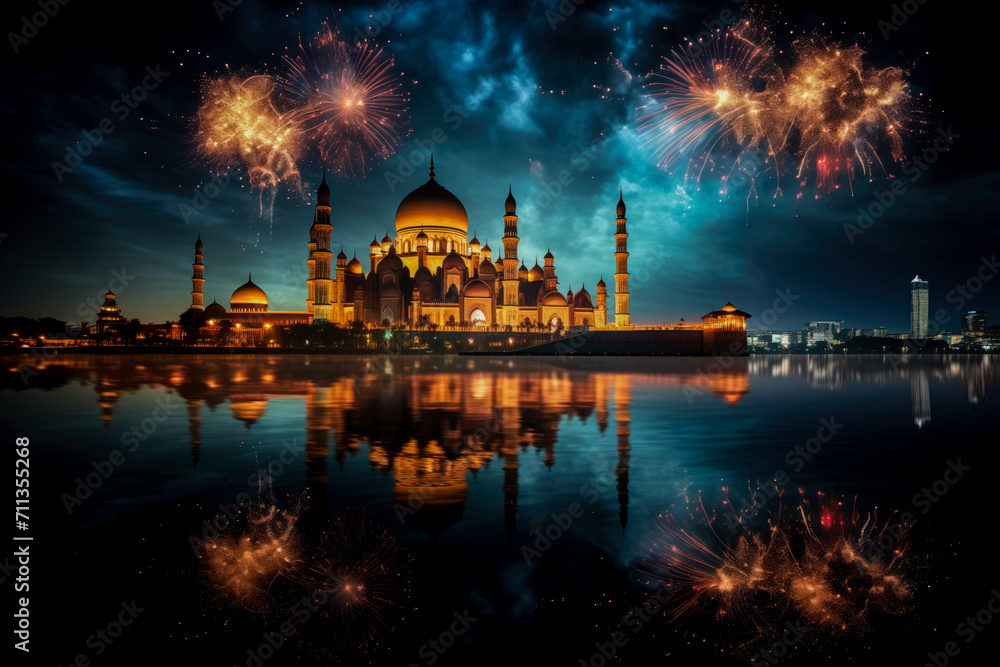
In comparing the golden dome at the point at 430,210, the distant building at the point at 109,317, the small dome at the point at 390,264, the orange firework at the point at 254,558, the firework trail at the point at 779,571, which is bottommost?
the firework trail at the point at 779,571

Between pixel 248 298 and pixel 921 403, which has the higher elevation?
pixel 248 298

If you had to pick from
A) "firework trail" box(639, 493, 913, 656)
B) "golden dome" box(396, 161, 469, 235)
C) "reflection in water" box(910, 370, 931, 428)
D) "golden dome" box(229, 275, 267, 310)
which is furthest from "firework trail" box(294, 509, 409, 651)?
"golden dome" box(229, 275, 267, 310)

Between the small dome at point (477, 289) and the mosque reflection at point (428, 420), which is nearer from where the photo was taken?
the mosque reflection at point (428, 420)

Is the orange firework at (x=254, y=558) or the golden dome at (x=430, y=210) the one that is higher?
the golden dome at (x=430, y=210)

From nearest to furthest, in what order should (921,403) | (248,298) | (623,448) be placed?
(623,448), (921,403), (248,298)

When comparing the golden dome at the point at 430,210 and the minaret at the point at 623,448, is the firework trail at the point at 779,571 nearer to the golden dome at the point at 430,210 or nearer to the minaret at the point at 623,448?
the minaret at the point at 623,448

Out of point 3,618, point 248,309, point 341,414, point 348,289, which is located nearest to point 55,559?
point 3,618

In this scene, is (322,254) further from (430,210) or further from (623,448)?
(623,448)

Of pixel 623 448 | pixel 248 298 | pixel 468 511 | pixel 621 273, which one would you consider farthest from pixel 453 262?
pixel 468 511

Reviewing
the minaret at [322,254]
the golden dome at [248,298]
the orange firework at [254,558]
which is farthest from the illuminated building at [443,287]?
the orange firework at [254,558]
